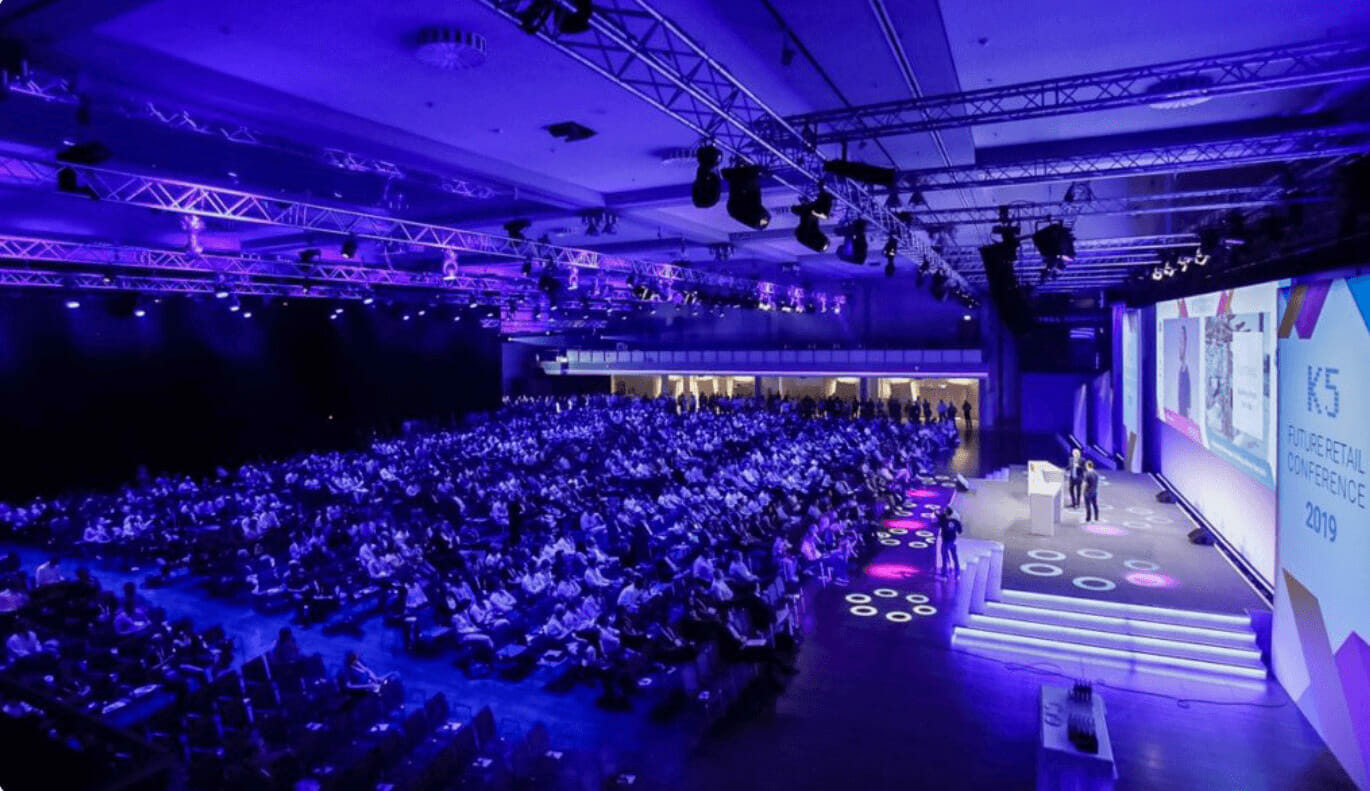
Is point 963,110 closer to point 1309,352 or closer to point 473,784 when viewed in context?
point 1309,352

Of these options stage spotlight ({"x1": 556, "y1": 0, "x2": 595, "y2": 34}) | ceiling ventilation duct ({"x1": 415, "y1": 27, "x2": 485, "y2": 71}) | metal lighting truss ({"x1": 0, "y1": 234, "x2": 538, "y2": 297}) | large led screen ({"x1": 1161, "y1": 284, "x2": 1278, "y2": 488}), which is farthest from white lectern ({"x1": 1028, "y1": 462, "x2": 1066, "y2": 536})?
metal lighting truss ({"x1": 0, "y1": 234, "x2": 538, "y2": 297})

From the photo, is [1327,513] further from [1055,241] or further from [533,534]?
[533,534]

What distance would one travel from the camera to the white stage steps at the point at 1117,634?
834 cm

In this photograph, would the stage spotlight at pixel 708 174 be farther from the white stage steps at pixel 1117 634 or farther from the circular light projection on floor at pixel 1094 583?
the circular light projection on floor at pixel 1094 583

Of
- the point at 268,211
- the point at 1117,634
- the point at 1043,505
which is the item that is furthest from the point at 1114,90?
the point at 268,211

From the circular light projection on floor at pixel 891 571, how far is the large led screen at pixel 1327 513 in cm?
474

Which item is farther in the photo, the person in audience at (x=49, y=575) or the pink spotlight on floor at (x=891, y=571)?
the pink spotlight on floor at (x=891, y=571)

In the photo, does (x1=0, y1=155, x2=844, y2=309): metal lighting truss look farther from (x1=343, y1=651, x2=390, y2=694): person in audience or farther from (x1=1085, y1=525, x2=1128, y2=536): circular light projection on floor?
(x1=1085, y1=525, x2=1128, y2=536): circular light projection on floor

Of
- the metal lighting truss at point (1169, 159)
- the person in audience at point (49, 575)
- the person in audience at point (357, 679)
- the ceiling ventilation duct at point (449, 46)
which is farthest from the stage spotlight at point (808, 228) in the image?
the person in audience at point (49, 575)

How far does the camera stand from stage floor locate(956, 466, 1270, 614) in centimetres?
976

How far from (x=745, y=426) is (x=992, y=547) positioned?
14.9m

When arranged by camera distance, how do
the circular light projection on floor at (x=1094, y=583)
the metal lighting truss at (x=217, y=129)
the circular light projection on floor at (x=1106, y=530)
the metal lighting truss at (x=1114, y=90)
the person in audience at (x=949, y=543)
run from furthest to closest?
the circular light projection on floor at (x=1106, y=530) < the person in audience at (x=949, y=543) < the circular light projection on floor at (x=1094, y=583) < the metal lighting truss at (x=1114, y=90) < the metal lighting truss at (x=217, y=129)

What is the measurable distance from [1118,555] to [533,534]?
32.8 feet

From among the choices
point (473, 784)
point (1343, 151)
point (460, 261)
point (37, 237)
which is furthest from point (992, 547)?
point (37, 237)
